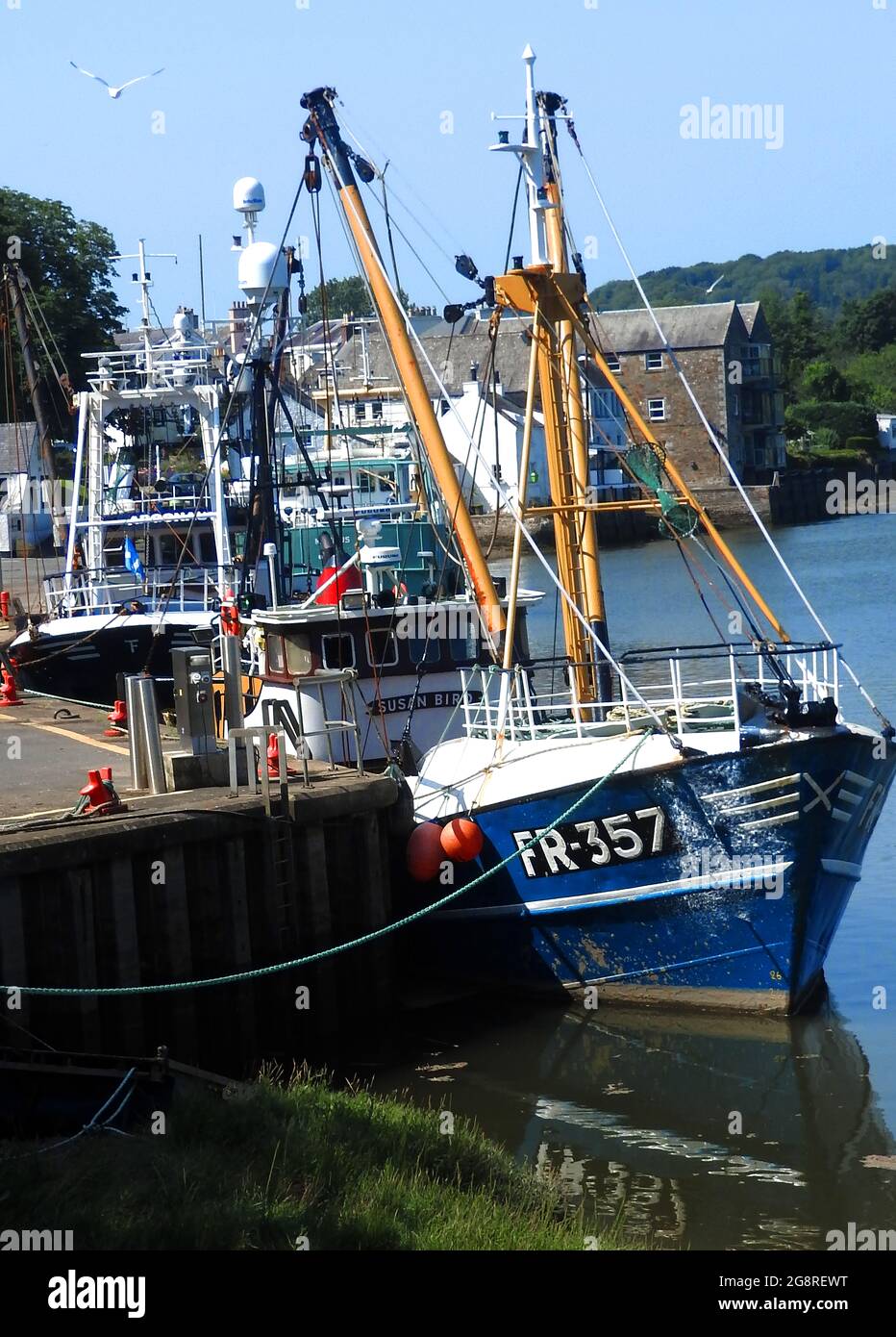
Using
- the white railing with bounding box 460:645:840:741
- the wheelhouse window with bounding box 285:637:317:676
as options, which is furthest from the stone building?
the white railing with bounding box 460:645:840:741

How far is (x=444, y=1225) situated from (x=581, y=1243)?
1053 millimetres

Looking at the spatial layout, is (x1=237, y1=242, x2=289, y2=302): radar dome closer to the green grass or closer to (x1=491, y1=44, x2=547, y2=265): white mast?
(x1=491, y1=44, x2=547, y2=265): white mast

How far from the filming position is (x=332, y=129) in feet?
67.5

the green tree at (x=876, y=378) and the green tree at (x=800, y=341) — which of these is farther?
the green tree at (x=800, y=341)

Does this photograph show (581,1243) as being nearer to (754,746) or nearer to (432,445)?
(754,746)

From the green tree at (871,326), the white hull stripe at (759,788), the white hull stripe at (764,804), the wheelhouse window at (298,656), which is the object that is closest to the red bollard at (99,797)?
the wheelhouse window at (298,656)

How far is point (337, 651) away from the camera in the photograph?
19688 mm

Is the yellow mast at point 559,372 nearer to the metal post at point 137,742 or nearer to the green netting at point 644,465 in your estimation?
the green netting at point 644,465

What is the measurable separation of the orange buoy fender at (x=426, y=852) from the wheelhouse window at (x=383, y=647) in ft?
9.71

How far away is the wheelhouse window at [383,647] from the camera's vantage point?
19781 mm

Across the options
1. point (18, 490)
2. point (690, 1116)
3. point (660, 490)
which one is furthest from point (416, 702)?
point (18, 490)

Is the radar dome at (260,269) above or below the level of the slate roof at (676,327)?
below

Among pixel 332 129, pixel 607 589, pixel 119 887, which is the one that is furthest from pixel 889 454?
pixel 119 887

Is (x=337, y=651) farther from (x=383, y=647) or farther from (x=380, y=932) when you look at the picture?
(x=380, y=932)
